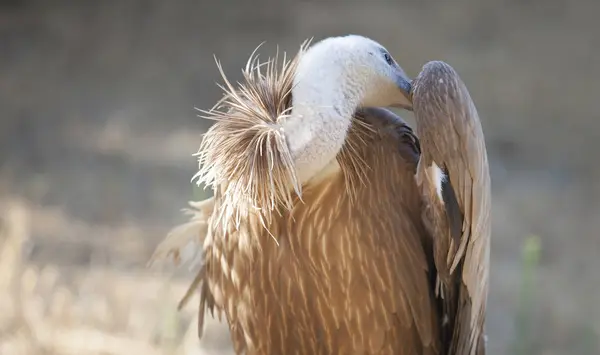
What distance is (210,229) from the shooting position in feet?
5.31

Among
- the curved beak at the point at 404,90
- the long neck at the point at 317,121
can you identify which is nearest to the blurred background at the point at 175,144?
the curved beak at the point at 404,90

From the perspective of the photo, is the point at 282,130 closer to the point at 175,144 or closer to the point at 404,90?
the point at 404,90

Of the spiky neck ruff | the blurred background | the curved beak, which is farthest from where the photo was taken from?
the blurred background

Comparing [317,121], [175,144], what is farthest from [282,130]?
[175,144]

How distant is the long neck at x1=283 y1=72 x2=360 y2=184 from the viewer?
1.28 meters

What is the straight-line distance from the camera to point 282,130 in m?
1.28

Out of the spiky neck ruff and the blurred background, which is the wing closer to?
the spiky neck ruff

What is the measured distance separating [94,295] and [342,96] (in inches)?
63.4

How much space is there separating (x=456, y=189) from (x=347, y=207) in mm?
203

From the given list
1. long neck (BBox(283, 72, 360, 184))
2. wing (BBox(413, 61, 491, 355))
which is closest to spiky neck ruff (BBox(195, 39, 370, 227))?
long neck (BBox(283, 72, 360, 184))

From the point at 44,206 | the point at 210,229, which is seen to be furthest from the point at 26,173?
the point at 210,229

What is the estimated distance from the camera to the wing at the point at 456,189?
1.30 m

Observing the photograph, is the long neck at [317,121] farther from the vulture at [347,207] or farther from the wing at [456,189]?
the wing at [456,189]

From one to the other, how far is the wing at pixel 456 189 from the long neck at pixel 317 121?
0.10m
